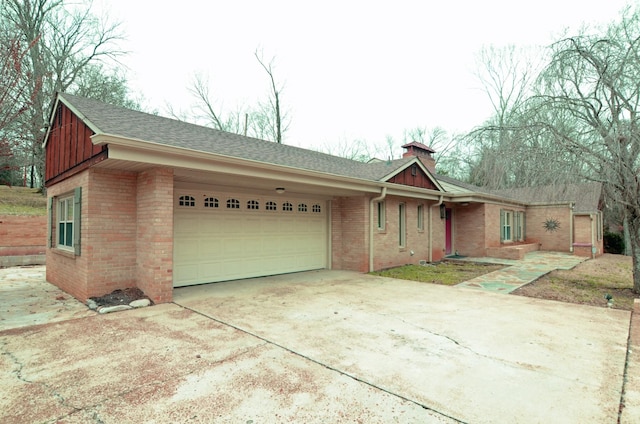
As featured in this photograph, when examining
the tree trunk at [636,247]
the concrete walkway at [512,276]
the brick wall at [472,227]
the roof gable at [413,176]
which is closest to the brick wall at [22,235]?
the roof gable at [413,176]

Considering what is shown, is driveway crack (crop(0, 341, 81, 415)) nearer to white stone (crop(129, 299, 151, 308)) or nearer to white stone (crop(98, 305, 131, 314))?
white stone (crop(98, 305, 131, 314))

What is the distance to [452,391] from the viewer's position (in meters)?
3.04

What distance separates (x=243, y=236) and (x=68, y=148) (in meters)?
4.35

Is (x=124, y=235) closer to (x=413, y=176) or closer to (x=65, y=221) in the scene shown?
(x=65, y=221)

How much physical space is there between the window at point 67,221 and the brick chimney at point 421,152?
565 inches

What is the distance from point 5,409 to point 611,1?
10.2 meters

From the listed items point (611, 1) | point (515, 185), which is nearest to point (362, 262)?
point (515, 185)

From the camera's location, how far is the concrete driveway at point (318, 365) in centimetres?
273

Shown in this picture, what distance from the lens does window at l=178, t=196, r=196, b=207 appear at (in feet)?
25.2

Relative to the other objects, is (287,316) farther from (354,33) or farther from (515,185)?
(354,33)

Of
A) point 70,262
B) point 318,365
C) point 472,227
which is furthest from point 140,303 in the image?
point 472,227

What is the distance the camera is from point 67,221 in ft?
25.1

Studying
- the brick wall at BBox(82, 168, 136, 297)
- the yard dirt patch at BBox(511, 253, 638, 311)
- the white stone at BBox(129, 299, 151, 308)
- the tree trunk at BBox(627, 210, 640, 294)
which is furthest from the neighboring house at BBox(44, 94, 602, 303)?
the yard dirt patch at BBox(511, 253, 638, 311)

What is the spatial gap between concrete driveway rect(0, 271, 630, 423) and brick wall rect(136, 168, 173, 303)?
1.85 ft
